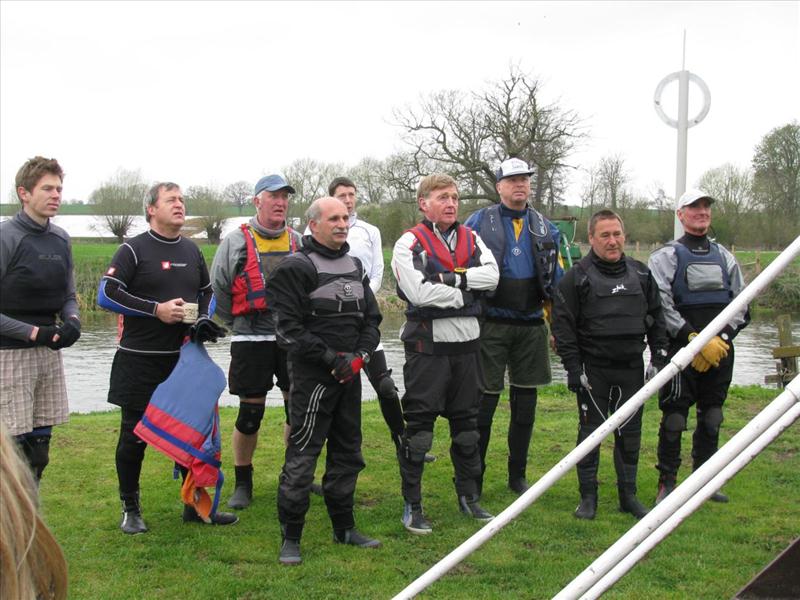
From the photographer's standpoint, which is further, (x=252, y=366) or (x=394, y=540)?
(x=252, y=366)

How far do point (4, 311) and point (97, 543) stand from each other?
4.79 feet

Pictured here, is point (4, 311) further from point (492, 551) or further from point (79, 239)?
point (79, 239)

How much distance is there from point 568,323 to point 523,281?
1.64 ft

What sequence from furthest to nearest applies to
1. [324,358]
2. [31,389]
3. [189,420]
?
1. [189,420]
2. [31,389]
3. [324,358]

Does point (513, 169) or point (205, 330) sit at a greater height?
point (513, 169)

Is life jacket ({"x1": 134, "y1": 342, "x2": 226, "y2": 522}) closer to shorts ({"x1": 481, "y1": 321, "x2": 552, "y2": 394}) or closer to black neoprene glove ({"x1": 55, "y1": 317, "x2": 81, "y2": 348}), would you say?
black neoprene glove ({"x1": 55, "y1": 317, "x2": 81, "y2": 348})

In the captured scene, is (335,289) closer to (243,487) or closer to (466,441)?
(466,441)

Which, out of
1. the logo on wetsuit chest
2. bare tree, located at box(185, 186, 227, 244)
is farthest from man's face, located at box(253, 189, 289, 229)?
bare tree, located at box(185, 186, 227, 244)

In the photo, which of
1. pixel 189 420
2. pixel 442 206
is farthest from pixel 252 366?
pixel 442 206

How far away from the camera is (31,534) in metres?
1.34

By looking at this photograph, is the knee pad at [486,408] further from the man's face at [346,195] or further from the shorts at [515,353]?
the man's face at [346,195]

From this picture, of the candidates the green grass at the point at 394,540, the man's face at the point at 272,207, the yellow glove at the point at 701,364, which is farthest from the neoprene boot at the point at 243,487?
the yellow glove at the point at 701,364

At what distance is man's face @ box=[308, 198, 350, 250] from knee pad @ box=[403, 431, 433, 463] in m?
1.34

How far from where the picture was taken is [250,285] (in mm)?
5629
